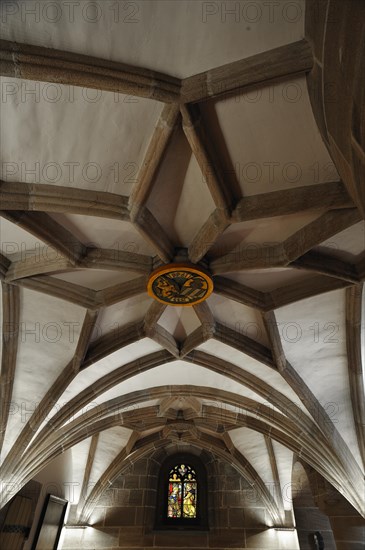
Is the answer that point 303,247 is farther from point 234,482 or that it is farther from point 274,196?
point 234,482

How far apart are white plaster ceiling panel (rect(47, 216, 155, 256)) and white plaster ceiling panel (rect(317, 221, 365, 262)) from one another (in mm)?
1815

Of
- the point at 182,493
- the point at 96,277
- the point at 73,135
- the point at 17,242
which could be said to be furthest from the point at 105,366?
the point at 182,493

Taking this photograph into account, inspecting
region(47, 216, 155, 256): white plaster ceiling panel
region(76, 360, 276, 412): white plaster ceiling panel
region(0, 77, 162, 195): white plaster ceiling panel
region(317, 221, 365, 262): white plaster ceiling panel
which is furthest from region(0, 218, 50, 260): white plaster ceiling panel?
region(76, 360, 276, 412): white plaster ceiling panel

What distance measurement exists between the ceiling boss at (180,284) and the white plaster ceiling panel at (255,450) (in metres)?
5.39

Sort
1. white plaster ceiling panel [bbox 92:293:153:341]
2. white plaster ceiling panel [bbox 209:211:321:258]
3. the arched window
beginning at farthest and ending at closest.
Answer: the arched window → white plaster ceiling panel [bbox 92:293:153:341] → white plaster ceiling panel [bbox 209:211:321:258]

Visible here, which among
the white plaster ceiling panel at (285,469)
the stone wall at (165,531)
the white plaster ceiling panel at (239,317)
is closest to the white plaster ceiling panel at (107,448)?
the stone wall at (165,531)

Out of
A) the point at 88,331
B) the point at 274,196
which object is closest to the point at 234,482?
the point at 88,331

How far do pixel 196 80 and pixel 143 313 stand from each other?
3.21m

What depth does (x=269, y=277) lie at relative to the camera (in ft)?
14.8

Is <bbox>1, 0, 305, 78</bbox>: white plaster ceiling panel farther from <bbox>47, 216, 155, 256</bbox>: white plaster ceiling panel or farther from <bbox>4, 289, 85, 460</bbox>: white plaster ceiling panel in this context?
<bbox>4, 289, 85, 460</bbox>: white plaster ceiling panel

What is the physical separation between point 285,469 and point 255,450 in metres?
0.73

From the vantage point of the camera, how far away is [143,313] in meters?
5.14

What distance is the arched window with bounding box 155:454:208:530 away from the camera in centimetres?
895

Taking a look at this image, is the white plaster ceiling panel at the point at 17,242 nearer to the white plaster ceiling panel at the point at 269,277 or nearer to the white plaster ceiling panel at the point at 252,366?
the white plaster ceiling panel at the point at 269,277
